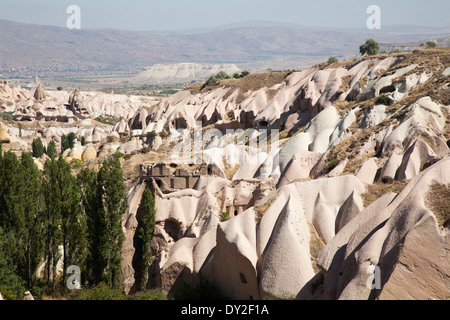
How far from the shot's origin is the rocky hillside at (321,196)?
15156 millimetres

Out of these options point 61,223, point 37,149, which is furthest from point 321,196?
point 37,149

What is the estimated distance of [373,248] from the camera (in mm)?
15367

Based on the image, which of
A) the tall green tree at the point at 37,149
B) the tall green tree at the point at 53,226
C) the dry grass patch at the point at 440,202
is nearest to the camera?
the dry grass patch at the point at 440,202

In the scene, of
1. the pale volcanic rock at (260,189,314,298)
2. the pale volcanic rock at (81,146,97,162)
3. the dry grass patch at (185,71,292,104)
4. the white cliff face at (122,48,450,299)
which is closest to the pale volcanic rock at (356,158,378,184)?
the white cliff face at (122,48,450,299)

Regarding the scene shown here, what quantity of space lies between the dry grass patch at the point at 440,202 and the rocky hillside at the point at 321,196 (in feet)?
0.13

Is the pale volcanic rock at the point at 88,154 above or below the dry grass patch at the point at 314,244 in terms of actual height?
below

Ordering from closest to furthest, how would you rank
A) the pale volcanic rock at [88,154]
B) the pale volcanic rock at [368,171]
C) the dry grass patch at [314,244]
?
the dry grass patch at [314,244] < the pale volcanic rock at [368,171] < the pale volcanic rock at [88,154]

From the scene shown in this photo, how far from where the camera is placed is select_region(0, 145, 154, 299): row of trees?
25.5m

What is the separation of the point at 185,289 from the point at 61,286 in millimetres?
7396

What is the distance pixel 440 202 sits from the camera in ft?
51.4

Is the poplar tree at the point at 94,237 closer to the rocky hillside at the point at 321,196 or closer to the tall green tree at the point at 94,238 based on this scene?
the tall green tree at the point at 94,238

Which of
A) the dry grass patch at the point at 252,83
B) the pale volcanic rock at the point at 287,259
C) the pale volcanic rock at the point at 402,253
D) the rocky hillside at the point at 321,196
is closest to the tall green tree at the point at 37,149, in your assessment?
the rocky hillside at the point at 321,196

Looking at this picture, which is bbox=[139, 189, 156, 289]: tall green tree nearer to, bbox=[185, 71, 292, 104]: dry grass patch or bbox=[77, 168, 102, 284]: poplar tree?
bbox=[77, 168, 102, 284]: poplar tree

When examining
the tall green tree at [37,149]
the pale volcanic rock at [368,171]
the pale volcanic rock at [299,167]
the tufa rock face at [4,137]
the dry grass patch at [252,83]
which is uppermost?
the dry grass patch at [252,83]
